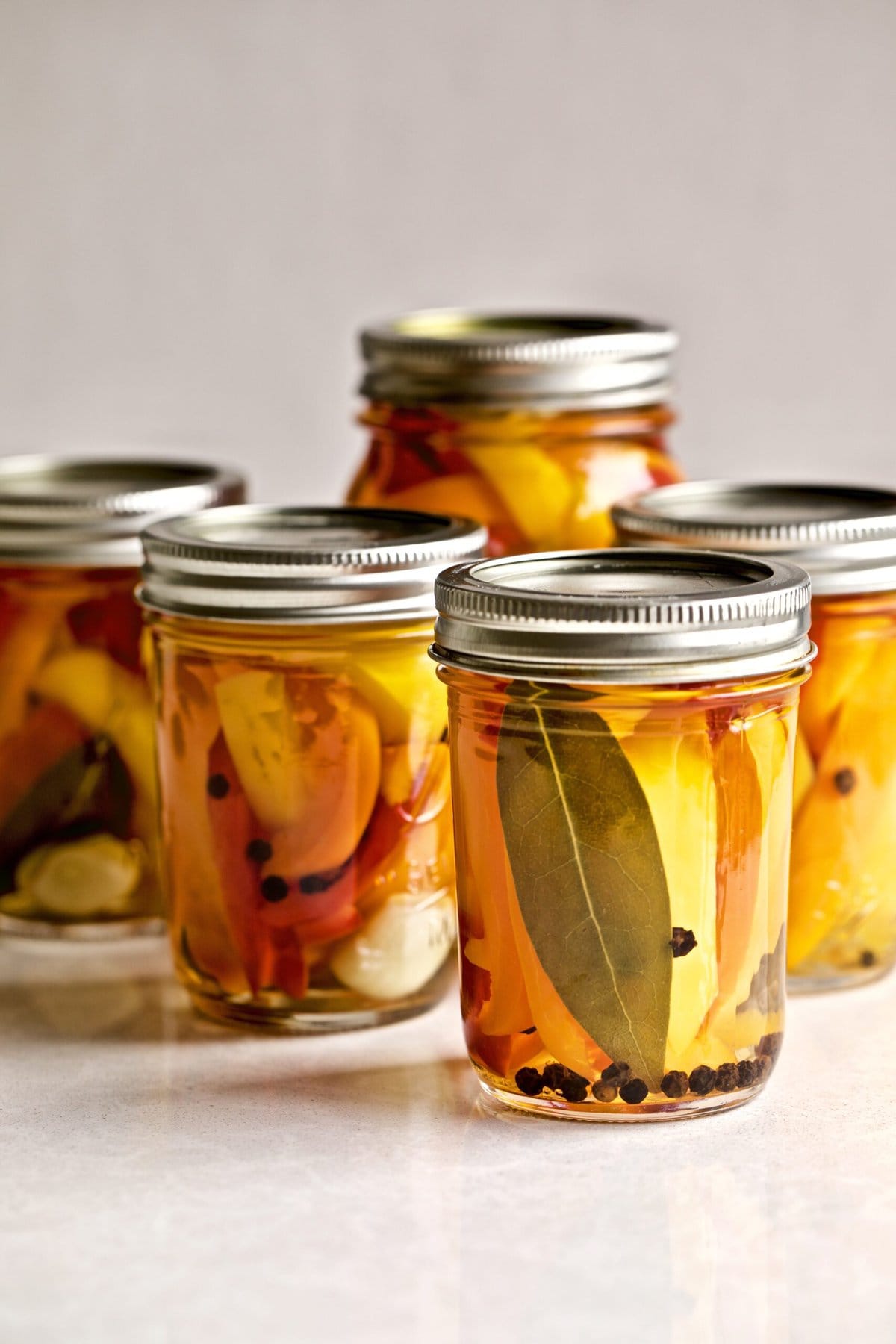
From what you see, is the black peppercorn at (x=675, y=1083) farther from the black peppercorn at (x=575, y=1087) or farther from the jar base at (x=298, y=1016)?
the jar base at (x=298, y=1016)

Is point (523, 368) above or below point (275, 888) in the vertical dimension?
Answer: above

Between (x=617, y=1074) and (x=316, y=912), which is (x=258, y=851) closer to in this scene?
(x=316, y=912)

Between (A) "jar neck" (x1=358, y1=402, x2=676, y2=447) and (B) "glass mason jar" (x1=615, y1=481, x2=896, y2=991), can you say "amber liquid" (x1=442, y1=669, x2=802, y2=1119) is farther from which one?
(A) "jar neck" (x1=358, y1=402, x2=676, y2=447)

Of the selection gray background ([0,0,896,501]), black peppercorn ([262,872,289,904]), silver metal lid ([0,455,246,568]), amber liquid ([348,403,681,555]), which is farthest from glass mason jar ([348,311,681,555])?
gray background ([0,0,896,501])

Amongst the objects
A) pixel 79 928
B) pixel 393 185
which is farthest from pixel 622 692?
pixel 393 185

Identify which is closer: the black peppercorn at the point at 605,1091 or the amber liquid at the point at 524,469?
the black peppercorn at the point at 605,1091

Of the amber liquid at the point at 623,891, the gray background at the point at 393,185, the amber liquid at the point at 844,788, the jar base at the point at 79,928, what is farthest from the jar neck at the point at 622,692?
the gray background at the point at 393,185

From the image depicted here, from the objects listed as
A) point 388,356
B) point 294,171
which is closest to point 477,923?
point 388,356
